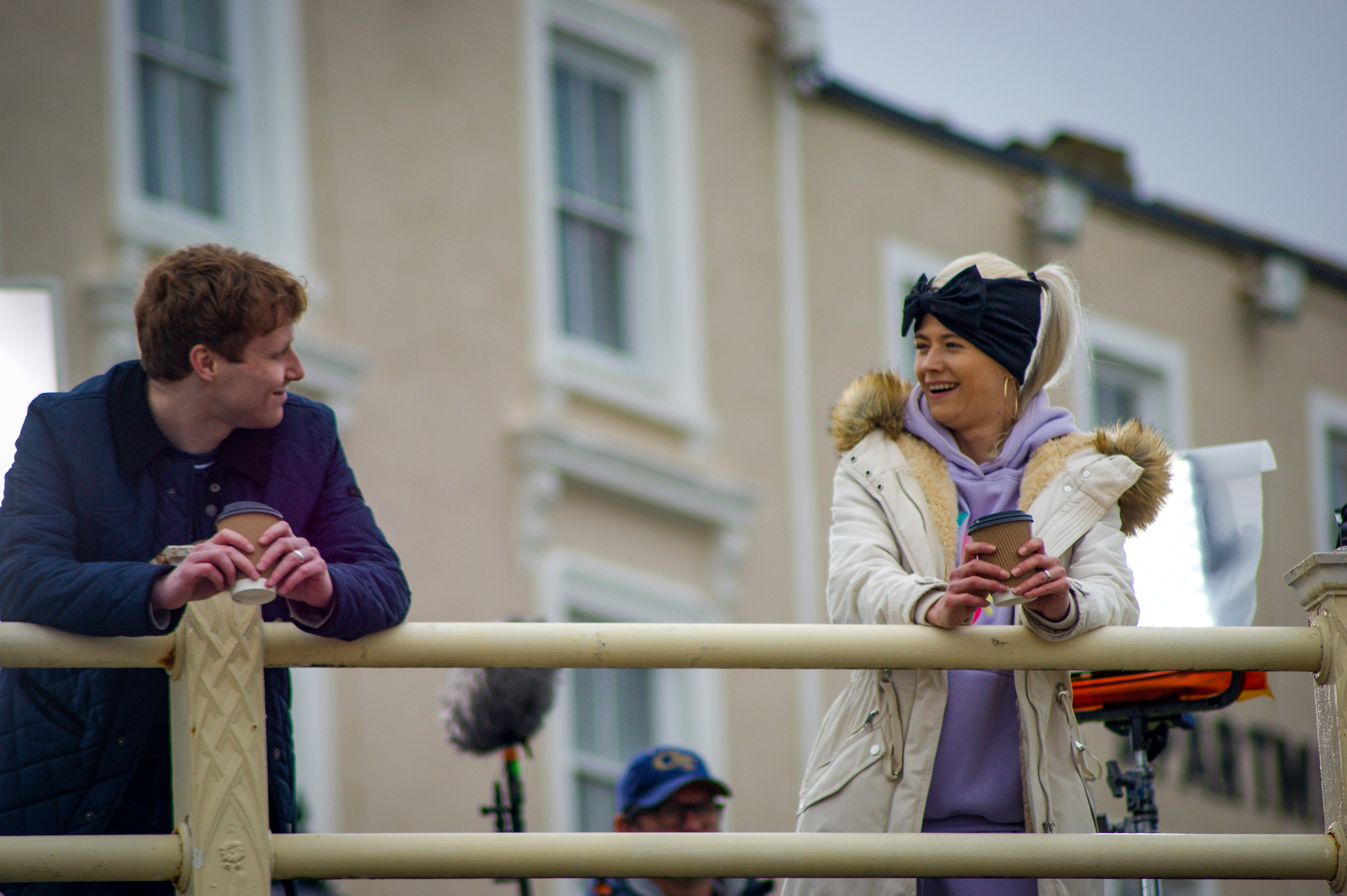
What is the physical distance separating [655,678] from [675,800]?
5713 millimetres

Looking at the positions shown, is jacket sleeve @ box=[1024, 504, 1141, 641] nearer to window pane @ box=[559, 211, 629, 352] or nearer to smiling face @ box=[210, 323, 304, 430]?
smiling face @ box=[210, 323, 304, 430]

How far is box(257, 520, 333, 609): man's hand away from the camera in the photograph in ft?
10.2

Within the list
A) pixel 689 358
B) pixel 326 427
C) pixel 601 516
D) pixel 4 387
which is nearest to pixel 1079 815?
pixel 326 427

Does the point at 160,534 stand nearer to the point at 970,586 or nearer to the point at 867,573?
the point at 867,573

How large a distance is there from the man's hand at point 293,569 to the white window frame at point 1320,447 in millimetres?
14066

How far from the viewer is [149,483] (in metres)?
3.43

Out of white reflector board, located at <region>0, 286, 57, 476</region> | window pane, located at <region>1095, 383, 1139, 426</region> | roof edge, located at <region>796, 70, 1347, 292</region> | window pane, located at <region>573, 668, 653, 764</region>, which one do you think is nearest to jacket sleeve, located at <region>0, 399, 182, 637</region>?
white reflector board, located at <region>0, 286, 57, 476</region>

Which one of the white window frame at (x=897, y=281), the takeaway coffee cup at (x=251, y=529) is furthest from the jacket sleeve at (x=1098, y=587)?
the white window frame at (x=897, y=281)

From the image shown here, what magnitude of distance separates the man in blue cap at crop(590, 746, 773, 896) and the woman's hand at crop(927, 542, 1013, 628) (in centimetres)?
265

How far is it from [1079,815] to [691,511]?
8.48m

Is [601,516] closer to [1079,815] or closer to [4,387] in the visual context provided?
[4,387]

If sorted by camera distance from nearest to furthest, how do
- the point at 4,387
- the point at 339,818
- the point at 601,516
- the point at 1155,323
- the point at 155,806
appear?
the point at 155,806 → the point at 4,387 → the point at 339,818 → the point at 601,516 → the point at 1155,323

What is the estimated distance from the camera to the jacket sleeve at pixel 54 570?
309cm

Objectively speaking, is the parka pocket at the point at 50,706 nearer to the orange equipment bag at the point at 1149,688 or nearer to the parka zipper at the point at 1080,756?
the parka zipper at the point at 1080,756
